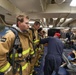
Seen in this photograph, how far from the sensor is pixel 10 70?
2115 millimetres

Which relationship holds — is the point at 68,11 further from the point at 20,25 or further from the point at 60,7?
the point at 20,25

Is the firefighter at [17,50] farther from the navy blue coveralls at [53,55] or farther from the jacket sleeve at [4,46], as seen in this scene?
the navy blue coveralls at [53,55]

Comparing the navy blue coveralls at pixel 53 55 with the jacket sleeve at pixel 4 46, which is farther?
the navy blue coveralls at pixel 53 55

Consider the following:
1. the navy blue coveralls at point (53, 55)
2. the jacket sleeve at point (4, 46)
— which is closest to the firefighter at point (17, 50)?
the jacket sleeve at point (4, 46)

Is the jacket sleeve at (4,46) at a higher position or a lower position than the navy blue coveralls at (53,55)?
higher

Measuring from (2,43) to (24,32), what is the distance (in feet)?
2.22

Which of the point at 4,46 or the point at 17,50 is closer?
the point at 4,46

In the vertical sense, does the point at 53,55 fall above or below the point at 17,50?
below

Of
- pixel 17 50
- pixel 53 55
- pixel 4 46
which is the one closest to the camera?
pixel 4 46

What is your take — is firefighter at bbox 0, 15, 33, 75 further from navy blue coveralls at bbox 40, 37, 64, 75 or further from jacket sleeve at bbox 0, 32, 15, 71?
navy blue coveralls at bbox 40, 37, 64, 75

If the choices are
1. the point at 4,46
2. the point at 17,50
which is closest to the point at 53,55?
the point at 17,50

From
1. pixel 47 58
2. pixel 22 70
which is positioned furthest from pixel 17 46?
pixel 47 58

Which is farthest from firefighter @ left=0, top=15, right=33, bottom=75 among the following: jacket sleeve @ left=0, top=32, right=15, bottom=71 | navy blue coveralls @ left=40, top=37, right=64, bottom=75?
navy blue coveralls @ left=40, top=37, right=64, bottom=75

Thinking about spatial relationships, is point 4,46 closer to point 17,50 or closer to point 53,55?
point 17,50
